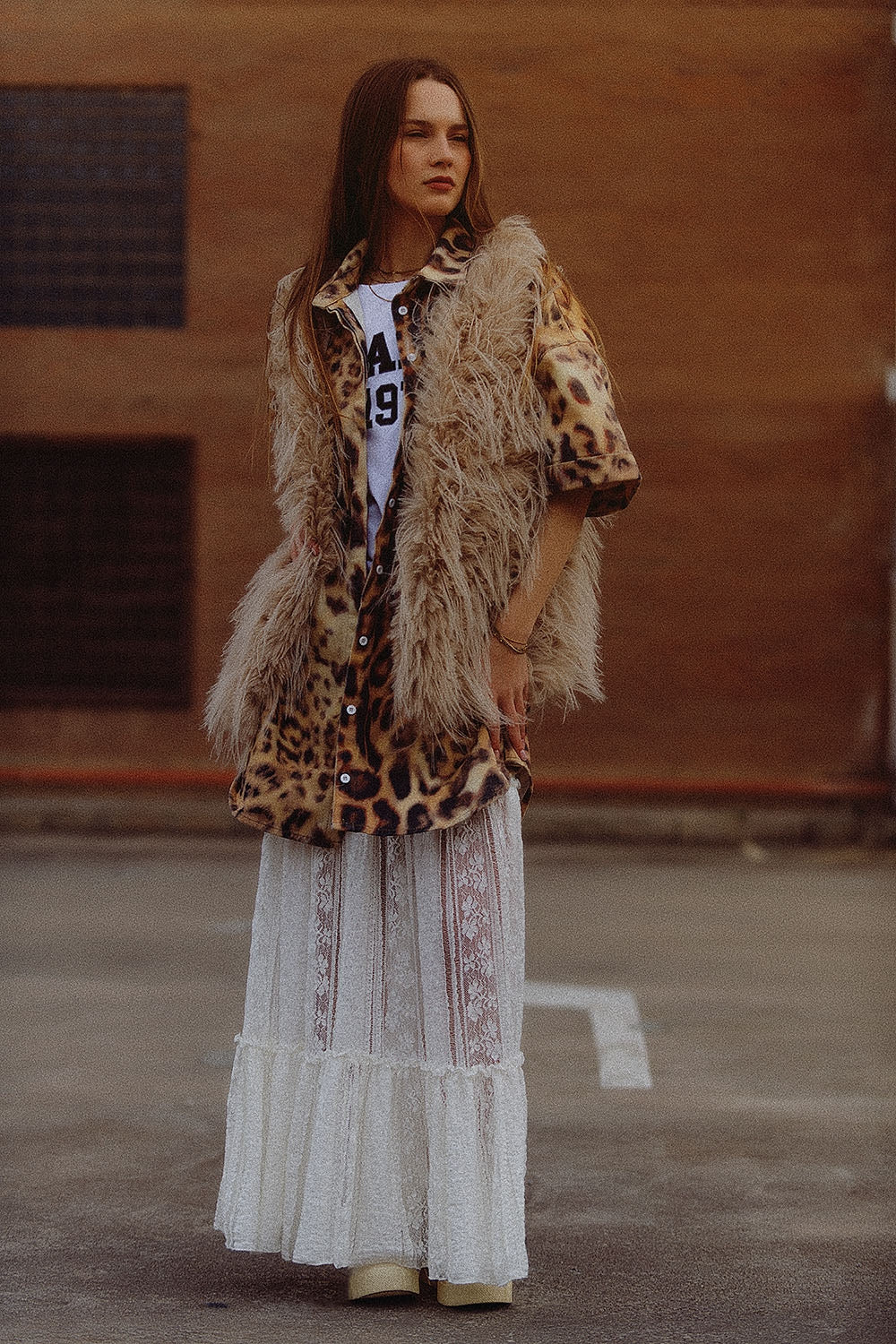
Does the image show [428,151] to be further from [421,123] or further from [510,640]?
[510,640]

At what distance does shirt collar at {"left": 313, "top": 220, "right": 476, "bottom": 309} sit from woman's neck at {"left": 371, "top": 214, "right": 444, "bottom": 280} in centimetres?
3

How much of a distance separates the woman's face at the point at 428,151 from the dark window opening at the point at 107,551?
8866 mm

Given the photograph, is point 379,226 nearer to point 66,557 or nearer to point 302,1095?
point 302,1095

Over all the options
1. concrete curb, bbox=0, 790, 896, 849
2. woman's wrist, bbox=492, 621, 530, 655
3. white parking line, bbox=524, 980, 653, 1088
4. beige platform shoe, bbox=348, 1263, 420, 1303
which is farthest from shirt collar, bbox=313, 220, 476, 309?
concrete curb, bbox=0, 790, 896, 849

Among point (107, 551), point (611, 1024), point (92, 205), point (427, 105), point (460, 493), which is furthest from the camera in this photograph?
point (107, 551)

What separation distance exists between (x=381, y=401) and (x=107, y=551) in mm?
8972

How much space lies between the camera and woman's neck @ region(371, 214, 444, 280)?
3.39m

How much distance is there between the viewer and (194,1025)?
588cm

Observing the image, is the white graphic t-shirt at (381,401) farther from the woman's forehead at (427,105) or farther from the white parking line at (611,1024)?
the white parking line at (611,1024)

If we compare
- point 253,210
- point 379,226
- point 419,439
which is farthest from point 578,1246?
point 253,210

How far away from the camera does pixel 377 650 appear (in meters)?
3.31

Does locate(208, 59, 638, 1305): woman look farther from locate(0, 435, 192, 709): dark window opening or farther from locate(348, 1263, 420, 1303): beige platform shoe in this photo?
locate(0, 435, 192, 709): dark window opening

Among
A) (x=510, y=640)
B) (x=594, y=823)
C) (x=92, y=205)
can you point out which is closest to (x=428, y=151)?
(x=510, y=640)

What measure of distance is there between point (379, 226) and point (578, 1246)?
1.92 m
